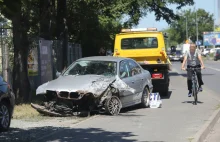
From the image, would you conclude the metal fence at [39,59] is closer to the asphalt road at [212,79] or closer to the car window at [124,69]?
the car window at [124,69]

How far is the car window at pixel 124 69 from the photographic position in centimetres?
1196

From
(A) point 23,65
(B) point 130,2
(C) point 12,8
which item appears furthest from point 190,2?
(C) point 12,8

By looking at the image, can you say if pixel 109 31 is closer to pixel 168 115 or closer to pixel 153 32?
pixel 153 32

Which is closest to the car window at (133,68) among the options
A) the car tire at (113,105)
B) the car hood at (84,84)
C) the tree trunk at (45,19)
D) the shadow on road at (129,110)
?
the shadow on road at (129,110)

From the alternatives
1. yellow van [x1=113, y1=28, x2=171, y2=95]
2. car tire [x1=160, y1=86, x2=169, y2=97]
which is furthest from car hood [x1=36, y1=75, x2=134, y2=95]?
car tire [x1=160, y1=86, x2=169, y2=97]

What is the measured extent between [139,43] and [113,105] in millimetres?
6820

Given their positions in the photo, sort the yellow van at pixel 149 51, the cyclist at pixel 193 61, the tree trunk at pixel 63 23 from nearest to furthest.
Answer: the cyclist at pixel 193 61 < the yellow van at pixel 149 51 < the tree trunk at pixel 63 23

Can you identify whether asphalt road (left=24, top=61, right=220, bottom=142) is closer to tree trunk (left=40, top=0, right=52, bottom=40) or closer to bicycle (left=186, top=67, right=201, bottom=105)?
bicycle (left=186, top=67, right=201, bottom=105)

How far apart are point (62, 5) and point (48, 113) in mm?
9064

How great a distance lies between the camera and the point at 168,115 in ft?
36.4

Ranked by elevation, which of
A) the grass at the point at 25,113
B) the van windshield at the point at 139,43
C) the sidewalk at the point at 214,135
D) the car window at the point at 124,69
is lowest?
the sidewalk at the point at 214,135

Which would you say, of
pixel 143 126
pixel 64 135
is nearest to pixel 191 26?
pixel 143 126

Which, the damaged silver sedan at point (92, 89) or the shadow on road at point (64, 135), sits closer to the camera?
the shadow on road at point (64, 135)

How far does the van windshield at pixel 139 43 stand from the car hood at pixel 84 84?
6050 mm
